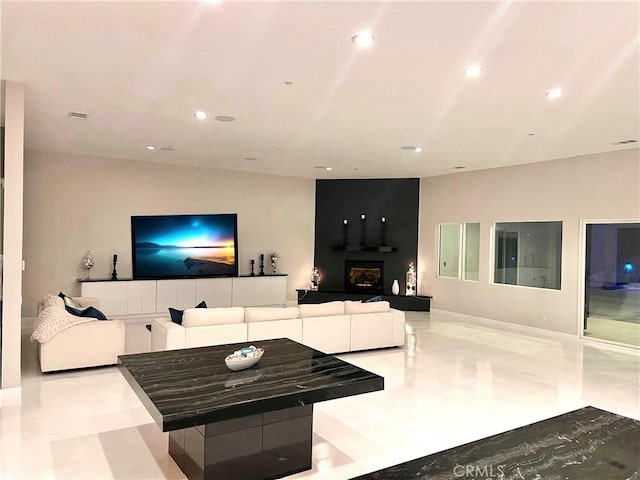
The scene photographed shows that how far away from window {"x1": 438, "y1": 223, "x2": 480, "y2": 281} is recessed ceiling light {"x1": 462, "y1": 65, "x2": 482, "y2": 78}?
6.28 meters

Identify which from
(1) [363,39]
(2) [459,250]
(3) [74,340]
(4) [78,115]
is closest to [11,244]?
(3) [74,340]

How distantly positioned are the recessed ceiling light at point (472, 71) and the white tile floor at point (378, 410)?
3138mm

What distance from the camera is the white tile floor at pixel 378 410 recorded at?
3.49 metres

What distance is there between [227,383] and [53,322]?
347 centimetres

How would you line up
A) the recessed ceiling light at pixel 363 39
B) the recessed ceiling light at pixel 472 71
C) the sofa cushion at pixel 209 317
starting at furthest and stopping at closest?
the sofa cushion at pixel 209 317 → the recessed ceiling light at pixel 472 71 → the recessed ceiling light at pixel 363 39

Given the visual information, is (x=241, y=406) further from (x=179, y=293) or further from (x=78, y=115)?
(x=179, y=293)

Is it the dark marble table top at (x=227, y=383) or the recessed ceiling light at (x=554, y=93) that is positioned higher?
the recessed ceiling light at (x=554, y=93)

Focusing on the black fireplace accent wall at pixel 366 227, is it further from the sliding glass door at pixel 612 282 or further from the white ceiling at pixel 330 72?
the sliding glass door at pixel 612 282

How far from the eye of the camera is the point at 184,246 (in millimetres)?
10164

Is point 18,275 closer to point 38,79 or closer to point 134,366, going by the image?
point 38,79

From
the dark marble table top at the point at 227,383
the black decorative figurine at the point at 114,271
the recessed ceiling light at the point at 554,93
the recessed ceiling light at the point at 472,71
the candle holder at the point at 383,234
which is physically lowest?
the dark marble table top at the point at 227,383

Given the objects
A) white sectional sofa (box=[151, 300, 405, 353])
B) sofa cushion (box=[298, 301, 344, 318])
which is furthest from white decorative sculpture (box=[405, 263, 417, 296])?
sofa cushion (box=[298, 301, 344, 318])

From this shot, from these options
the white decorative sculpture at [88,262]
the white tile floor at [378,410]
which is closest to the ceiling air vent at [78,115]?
the white tile floor at [378,410]

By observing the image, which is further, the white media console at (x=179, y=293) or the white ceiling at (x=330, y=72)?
the white media console at (x=179, y=293)
